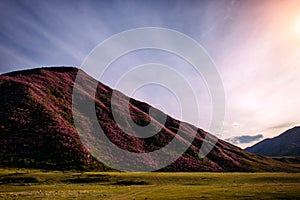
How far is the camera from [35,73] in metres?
114

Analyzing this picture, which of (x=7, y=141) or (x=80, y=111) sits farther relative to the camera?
(x=80, y=111)

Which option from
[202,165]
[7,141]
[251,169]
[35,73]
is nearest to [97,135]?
[7,141]

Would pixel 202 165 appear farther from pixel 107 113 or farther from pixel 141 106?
pixel 141 106

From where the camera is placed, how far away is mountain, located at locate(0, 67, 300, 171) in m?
67.4

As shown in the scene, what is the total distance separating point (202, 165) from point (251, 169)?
25806 mm

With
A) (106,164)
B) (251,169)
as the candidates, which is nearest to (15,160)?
(106,164)

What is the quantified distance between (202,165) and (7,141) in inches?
2605

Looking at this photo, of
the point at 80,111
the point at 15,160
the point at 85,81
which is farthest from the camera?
the point at 85,81

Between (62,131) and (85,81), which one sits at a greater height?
(85,81)

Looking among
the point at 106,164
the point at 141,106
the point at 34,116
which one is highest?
the point at 141,106

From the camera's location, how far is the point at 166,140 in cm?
10525

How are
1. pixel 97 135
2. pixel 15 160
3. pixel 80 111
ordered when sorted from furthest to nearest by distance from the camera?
pixel 80 111, pixel 97 135, pixel 15 160

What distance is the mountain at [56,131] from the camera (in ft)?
221

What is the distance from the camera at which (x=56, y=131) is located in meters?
77.4
